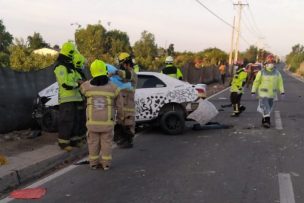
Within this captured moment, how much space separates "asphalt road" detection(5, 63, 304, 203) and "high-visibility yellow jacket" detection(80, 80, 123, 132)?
0.71 meters

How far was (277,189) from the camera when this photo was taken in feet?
20.3

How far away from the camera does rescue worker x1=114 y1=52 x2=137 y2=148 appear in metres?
8.88

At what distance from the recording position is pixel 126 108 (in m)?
8.92

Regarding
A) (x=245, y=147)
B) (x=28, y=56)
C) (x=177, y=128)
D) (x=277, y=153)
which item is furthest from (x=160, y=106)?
(x=28, y=56)

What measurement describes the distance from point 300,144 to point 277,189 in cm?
375

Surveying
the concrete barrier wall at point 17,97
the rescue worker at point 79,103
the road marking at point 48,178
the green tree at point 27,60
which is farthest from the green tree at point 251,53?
the road marking at point 48,178

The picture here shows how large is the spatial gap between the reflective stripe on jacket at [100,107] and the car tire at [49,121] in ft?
8.33

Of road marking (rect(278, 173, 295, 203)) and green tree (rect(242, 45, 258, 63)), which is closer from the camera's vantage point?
road marking (rect(278, 173, 295, 203))

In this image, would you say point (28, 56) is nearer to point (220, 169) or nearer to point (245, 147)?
point (245, 147)

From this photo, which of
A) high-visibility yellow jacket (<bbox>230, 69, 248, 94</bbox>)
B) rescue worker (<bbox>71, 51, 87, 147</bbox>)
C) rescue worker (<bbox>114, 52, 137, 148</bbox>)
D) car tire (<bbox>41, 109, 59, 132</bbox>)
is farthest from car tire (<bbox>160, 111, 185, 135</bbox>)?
high-visibility yellow jacket (<bbox>230, 69, 248, 94</bbox>)

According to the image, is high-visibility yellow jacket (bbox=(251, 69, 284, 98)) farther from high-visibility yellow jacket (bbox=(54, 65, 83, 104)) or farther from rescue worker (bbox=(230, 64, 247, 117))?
high-visibility yellow jacket (bbox=(54, 65, 83, 104))

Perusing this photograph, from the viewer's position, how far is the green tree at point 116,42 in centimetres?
7231

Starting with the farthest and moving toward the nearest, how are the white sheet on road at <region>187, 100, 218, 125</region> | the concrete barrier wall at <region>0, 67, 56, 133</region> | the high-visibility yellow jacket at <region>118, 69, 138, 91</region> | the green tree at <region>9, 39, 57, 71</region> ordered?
the green tree at <region>9, 39, 57, 71</region> → the white sheet on road at <region>187, 100, 218, 125</region> → the concrete barrier wall at <region>0, 67, 56, 133</region> → the high-visibility yellow jacket at <region>118, 69, 138, 91</region>

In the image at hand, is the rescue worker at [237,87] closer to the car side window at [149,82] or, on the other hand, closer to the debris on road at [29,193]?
the car side window at [149,82]
